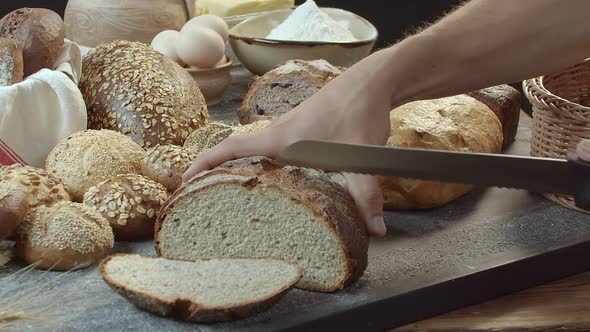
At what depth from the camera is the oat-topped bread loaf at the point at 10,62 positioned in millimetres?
1992

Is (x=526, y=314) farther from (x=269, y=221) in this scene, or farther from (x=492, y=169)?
(x=269, y=221)

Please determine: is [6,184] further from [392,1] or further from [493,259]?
[392,1]

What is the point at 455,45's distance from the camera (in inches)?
68.2

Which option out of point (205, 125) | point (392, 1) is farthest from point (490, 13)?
point (392, 1)

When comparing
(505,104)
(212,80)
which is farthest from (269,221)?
(212,80)

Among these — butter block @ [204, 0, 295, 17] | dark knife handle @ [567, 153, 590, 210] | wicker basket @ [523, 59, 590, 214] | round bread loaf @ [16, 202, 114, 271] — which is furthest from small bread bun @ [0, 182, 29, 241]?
butter block @ [204, 0, 295, 17]

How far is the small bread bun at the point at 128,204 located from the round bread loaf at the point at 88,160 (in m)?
0.08

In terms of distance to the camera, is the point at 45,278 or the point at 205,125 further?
the point at 205,125

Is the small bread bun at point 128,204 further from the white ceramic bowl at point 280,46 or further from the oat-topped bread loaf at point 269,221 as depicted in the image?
the white ceramic bowl at point 280,46

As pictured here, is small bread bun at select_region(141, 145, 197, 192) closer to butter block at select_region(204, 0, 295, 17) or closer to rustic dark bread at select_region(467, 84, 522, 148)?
rustic dark bread at select_region(467, 84, 522, 148)

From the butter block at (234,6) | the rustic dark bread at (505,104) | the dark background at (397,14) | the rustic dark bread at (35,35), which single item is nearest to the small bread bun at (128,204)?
the rustic dark bread at (35,35)

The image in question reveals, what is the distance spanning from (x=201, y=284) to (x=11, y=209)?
420 mm

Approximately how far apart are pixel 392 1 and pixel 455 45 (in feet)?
9.15

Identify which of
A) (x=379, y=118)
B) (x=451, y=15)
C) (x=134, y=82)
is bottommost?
(x=134, y=82)
